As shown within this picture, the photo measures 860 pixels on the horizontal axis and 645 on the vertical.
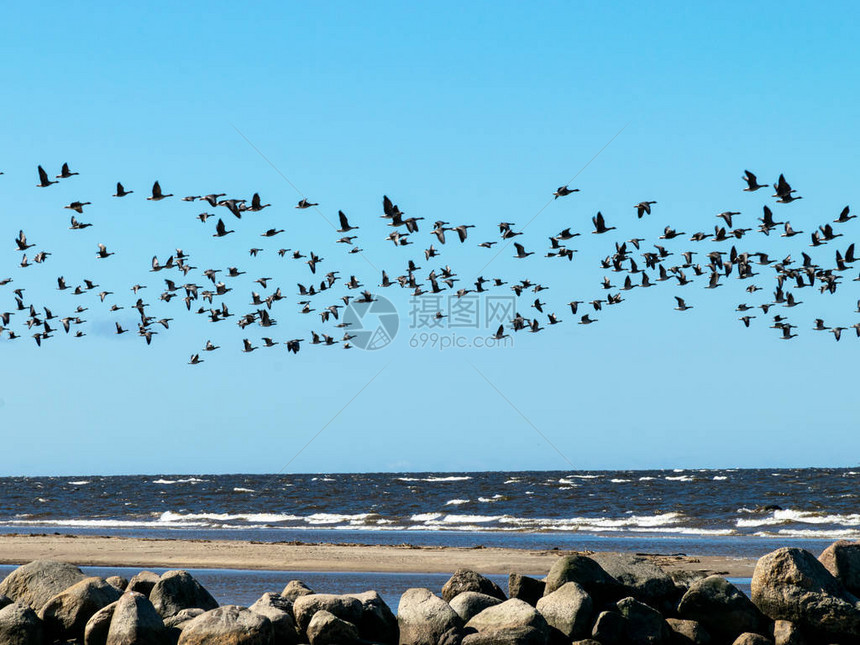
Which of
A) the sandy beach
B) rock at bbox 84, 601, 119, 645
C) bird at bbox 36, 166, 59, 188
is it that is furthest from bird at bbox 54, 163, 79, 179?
rock at bbox 84, 601, 119, 645

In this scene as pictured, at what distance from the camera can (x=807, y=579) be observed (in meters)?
15.4

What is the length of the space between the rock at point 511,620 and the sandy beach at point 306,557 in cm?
903

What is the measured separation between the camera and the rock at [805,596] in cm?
1514

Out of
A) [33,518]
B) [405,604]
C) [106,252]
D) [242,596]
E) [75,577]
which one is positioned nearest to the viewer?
[405,604]

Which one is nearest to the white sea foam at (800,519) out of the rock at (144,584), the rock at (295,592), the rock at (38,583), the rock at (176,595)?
the rock at (295,592)

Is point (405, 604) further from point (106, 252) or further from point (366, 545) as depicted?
point (106, 252)

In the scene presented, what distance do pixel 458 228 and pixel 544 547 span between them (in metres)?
10.9

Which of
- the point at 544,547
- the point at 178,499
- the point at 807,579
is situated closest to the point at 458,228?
the point at 544,547

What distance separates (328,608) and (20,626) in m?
4.51

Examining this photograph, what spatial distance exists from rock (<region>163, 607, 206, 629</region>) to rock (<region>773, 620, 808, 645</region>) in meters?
8.67

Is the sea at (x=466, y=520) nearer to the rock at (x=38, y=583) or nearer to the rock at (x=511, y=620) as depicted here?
the rock at (x=38, y=583)

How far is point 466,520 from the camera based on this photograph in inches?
1816

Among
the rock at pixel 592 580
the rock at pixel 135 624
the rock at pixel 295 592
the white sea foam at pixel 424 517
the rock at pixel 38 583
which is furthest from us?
the white sea foam at pixel 424 517

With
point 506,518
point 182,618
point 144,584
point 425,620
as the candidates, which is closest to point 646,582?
point 425,620
